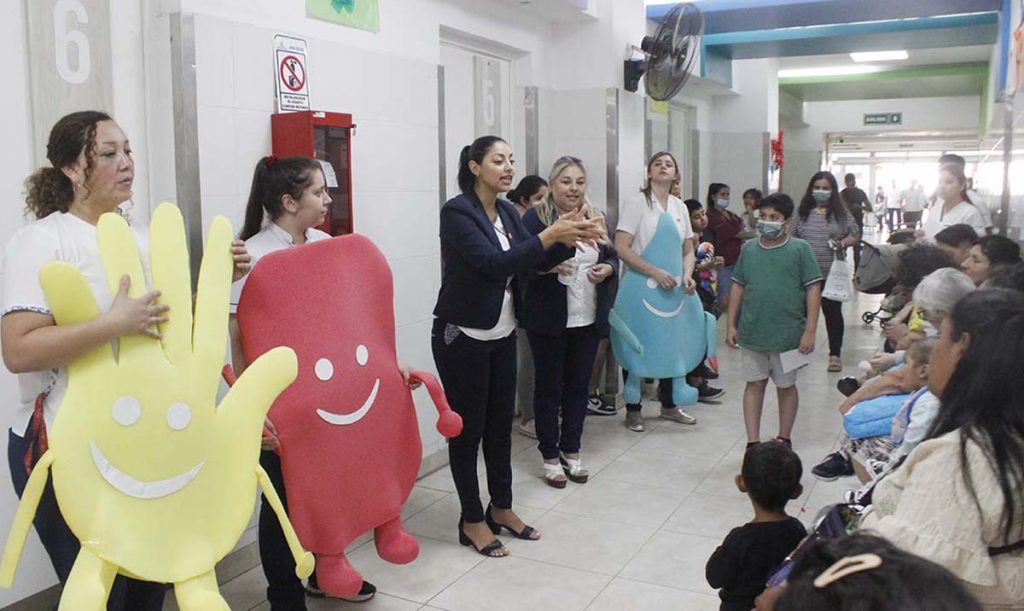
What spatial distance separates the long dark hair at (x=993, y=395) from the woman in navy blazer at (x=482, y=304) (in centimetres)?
143

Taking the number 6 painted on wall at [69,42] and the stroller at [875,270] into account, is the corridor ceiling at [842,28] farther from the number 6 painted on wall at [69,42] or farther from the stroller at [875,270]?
the number 6 painted on wall at [69,42]

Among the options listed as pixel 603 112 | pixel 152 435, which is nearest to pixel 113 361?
pixel 152 435

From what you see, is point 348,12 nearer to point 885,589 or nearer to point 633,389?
point 633,389

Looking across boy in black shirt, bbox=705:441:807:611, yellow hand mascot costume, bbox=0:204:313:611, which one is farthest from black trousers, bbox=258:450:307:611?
boy in black shirt, bbox=705:441:807:611

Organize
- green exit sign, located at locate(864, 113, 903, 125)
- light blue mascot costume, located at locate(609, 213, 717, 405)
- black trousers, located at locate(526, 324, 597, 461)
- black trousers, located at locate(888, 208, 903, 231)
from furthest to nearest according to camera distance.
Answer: black trousers, located at locate(888, 208, 903, 231), green exit sign, located at locate(864, 113, 903, 125), light blue mascot costume, located at locate(609, 213, 717, 405), black trousers, located at locate(526, 324, 597, 461)

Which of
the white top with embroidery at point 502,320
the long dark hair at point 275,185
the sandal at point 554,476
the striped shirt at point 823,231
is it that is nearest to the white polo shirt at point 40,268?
the long dark hair at point 275,185

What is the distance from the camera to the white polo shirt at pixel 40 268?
1773 mm

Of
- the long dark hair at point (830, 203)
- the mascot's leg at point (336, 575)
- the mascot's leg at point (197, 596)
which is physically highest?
the long dark hair at point (830, 203)

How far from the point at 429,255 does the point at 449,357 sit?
3.33 feet

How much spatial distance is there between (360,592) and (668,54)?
383 centimetres

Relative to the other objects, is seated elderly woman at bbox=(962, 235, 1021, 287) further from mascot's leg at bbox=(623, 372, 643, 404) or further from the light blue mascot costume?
mascot's leg at bbox=(623, 372, 643, 404)

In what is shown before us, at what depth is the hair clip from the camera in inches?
34.4

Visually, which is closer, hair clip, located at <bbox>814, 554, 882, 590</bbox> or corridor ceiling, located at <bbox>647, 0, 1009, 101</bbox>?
hair clip, located at <bbox>814, 554, 882, 590</bbox>

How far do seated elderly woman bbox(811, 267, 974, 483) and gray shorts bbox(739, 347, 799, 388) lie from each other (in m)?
1.21
